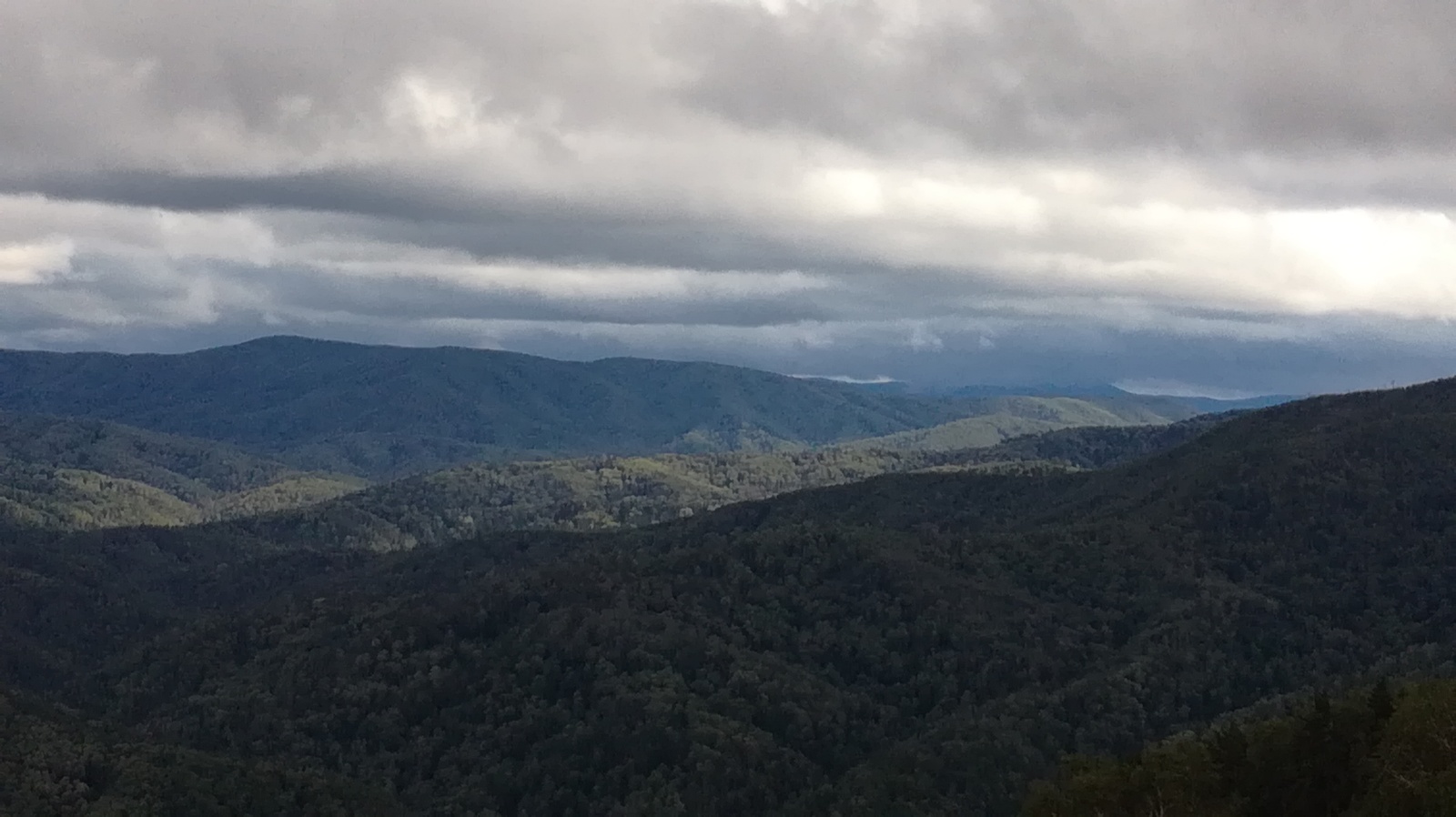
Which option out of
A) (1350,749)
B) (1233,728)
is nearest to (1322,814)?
(1350,749)

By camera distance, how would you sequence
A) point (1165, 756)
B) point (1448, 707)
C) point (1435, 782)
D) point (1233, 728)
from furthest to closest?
1. point (1233, 728)
2. point (1165, 756)
3. point (1448, 707)
4. point (1435, 782)

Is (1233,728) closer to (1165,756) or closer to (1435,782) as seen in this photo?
(1165,756)

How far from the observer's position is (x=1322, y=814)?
103 m

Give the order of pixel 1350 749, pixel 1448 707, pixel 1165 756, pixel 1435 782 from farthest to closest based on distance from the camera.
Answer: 1. pixel 1165 756
2. pixel 1350 749
3. pixel 1448 707
4. pixel 1435 782

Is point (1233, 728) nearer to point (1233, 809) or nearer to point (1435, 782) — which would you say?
point (1233, 809)

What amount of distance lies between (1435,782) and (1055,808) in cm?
3370

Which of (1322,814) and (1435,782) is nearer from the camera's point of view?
(1435,782)

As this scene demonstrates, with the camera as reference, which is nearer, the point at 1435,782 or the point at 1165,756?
the point at 1435,782

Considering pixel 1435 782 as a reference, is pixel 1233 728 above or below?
below

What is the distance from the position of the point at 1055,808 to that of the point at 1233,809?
13762 millimetres

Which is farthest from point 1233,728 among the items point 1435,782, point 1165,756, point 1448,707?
point 1435,782

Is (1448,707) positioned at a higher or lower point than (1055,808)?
higher

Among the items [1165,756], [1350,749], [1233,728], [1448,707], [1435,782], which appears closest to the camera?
[1435,782]

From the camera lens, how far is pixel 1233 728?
131 meters
